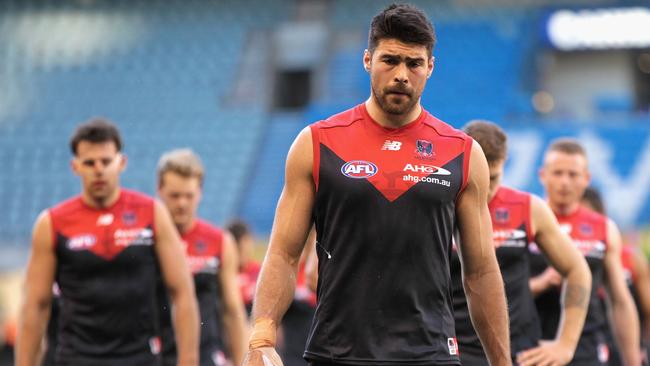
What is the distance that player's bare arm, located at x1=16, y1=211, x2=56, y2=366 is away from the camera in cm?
708

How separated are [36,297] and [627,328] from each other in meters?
4.09

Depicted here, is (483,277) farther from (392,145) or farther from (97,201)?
(97,201)

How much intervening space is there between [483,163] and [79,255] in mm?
3210

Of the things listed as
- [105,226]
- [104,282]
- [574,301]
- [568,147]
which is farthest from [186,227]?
[574,301]

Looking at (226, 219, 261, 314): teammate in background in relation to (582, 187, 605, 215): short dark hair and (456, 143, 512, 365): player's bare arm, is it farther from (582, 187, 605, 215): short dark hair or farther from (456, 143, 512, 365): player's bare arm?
(456, 143, 512, 365): player's bare arm

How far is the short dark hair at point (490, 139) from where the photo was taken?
6.66 metres

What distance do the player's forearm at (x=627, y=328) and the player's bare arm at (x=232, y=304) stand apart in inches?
113

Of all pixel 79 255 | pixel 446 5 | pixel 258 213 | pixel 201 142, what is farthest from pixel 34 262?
pixel 446 5

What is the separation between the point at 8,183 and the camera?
29.0 metres

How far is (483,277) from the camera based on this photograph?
498cm

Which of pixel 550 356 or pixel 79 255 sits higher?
pixel 79 255

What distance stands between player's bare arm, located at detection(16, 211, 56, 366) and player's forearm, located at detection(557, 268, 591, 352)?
3.10 meters

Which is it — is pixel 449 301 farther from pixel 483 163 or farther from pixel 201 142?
pixel 201 142

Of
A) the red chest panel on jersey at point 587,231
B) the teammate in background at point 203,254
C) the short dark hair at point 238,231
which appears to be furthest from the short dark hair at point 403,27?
the short dark hair at point 238,231
